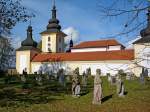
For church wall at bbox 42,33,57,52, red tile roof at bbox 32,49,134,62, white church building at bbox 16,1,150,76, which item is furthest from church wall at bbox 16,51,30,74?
church wall at bbox 42,33,57,52

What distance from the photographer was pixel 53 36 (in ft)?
241

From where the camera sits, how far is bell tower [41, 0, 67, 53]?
7249cm

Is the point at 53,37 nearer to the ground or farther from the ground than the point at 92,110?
farther from the ground

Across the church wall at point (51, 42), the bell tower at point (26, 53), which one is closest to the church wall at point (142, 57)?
the bell tower at point (26, 53)

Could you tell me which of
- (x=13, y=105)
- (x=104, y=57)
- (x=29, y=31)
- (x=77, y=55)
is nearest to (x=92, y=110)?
(x=13, y=105)

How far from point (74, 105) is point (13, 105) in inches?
114

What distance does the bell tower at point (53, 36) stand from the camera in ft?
238

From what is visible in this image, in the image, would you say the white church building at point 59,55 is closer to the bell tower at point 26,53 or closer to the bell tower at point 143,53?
the bell tower at point 26,53

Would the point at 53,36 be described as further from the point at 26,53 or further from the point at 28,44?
the point at 26,53

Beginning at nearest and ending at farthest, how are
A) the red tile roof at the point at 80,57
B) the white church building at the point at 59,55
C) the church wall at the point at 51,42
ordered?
1. the white church building at the point at 59,55
2. the red tile roof at the point at 80,57
3. the church wall at the point at 51,42

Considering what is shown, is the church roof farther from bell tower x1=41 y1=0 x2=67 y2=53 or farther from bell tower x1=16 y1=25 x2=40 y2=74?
bell tower x1=41 y1=0 x2=67 y2=53

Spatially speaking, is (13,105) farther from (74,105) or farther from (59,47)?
(59,47)

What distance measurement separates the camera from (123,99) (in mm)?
18734

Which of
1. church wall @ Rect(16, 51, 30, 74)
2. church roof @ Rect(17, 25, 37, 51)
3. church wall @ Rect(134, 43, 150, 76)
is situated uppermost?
church roof @ Rect(17, 25, 37, 51)
